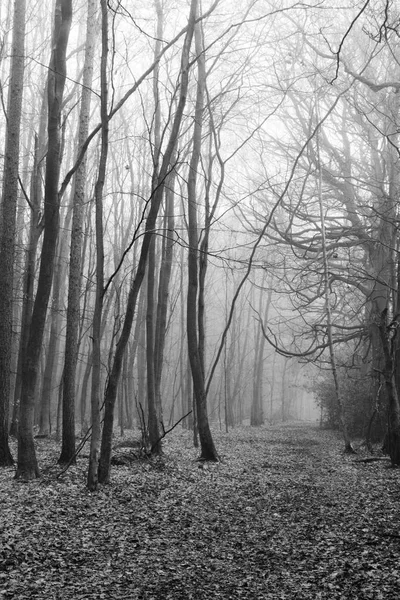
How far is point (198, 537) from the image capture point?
524cm

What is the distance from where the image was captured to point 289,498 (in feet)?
22.9

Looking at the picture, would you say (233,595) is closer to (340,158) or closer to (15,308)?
(340,158)

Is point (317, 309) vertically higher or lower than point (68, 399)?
higher

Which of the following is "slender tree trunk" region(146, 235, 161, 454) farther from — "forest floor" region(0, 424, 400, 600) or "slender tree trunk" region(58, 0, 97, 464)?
"forest floor" region(0, 424, 400, 600)

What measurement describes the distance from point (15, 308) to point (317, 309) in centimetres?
1134

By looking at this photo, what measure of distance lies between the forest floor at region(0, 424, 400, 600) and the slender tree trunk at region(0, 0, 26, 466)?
35.9 inches

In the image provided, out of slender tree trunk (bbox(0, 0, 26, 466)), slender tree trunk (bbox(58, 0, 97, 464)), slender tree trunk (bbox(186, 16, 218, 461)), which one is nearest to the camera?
slender tree trunk (bbox(0, 0, 26, 466))

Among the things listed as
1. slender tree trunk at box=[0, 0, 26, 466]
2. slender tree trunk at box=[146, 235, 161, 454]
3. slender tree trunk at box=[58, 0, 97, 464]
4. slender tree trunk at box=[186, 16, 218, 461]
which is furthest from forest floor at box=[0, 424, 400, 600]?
slender tree trunk at box=[146, 235, 161, 454]

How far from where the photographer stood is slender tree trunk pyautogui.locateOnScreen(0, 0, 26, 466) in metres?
8.51

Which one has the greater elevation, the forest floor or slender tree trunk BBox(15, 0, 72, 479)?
slender tree trunk BBox(15, 0, 72, 479)

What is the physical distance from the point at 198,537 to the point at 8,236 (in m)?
5.50

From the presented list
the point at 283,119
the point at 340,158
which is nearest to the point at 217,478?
the point at 340,158

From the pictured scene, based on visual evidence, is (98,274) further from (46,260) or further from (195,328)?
(195,328)

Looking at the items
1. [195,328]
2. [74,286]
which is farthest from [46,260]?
[195,328]
